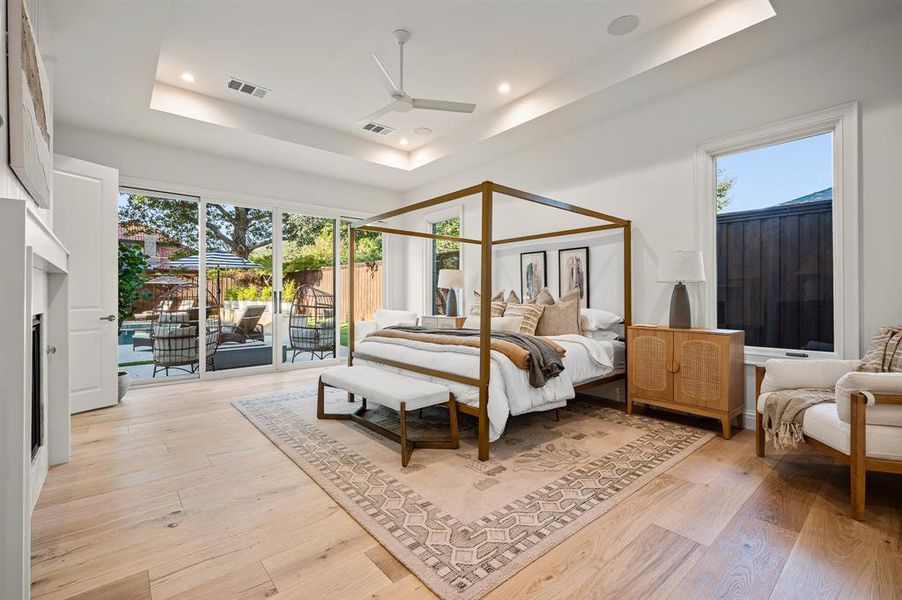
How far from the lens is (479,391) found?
9.14ft

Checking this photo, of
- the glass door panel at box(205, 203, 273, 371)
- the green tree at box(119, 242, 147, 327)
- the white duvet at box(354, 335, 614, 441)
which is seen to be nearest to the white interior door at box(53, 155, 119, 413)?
the green tree at box(119, 242, 147, 327)

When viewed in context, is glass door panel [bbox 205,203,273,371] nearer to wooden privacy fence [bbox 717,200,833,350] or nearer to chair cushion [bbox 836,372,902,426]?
wooden privacy fence [bbox 717,200,833,350]

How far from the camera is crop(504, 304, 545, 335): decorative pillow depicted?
417 cm

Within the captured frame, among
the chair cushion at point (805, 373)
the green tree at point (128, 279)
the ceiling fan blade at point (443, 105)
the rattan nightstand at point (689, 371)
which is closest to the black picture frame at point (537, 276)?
the rattan nightstand at point (689, 371)

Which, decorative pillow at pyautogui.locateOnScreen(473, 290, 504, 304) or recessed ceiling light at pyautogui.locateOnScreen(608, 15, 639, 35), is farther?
decorative pillow at pyautogui.locateOnScreen(473, 290, 504, 304)

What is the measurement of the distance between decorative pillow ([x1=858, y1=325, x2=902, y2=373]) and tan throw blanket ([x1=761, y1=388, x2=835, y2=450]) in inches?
10.9

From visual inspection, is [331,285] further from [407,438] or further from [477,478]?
[477,478]

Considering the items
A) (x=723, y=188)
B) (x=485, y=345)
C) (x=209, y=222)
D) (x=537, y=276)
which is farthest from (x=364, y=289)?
(x=723, y=188)

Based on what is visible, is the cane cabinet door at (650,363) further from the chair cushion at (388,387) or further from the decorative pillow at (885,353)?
the chair cushion at (388,387)

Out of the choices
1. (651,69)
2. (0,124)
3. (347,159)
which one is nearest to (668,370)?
(651,69)

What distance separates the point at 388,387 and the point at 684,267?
2.55m

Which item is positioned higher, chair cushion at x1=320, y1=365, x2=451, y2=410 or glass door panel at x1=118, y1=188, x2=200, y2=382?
glass door panel at x1=118, y1=188, x2=200, y2=382

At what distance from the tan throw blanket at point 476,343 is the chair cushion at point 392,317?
1719 mm

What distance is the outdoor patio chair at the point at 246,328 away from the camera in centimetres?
547
